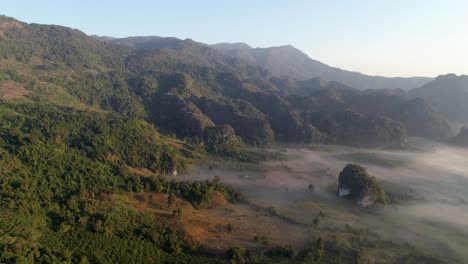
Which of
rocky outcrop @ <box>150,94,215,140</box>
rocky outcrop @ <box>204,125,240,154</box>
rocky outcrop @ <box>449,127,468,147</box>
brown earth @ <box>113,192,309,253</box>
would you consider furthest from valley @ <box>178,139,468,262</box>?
rocky outcrop @ <box>150,94,215,140</box>

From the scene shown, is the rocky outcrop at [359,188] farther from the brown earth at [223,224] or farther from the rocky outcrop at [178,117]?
the rocky outcrop at [178,117]

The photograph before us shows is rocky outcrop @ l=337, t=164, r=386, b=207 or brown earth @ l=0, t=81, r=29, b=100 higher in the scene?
brown earth @ l=0, t=81, r=29, b=100

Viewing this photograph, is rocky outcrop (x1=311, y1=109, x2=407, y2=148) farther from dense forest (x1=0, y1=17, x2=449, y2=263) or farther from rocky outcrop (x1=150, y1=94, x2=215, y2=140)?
rocky outcrop (x1=150, y1=94, x2=215, y2=140)

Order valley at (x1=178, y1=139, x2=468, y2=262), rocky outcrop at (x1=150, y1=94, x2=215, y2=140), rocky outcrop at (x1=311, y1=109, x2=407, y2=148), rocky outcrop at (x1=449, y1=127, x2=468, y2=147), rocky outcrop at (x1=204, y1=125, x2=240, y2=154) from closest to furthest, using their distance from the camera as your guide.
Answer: valley at (x1=178, y1=139, x2=468, y2=262)
rocky outcrop at (x1=204, y1=125, x2=240, y2=154)
rocky outcrop at (x1=150, y1=94, x2=215, y2=140)
rocky outcrop at (x1=311, y1=109, x2=407, y2=148)
rocky outcrop at (x1=449, y1=127, x2=468, y2=147)

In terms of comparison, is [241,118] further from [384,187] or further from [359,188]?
[359,188]

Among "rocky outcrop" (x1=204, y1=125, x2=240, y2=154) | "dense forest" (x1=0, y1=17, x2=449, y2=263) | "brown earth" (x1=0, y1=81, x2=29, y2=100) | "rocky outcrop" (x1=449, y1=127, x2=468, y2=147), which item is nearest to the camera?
"dense forest" (x1=0, y1=17, x2=449, y2=263)

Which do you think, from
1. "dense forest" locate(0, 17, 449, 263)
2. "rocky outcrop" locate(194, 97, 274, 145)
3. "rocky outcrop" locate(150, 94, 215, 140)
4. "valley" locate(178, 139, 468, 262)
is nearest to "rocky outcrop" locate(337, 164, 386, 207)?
"valley" locate(178, 139, 468, 262)

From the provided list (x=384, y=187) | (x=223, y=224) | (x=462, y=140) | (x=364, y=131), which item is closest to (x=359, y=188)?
(x=384, y=187)

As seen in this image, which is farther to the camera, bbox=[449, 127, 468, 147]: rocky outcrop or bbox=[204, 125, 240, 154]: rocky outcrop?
bbox=[449, 127, 468, 147]: rocky outcrop

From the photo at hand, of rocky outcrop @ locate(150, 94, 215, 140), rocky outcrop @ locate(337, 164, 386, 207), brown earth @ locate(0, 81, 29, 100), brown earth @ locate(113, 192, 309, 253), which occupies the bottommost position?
brown earth @ locate(113, 192, 309, 253)
